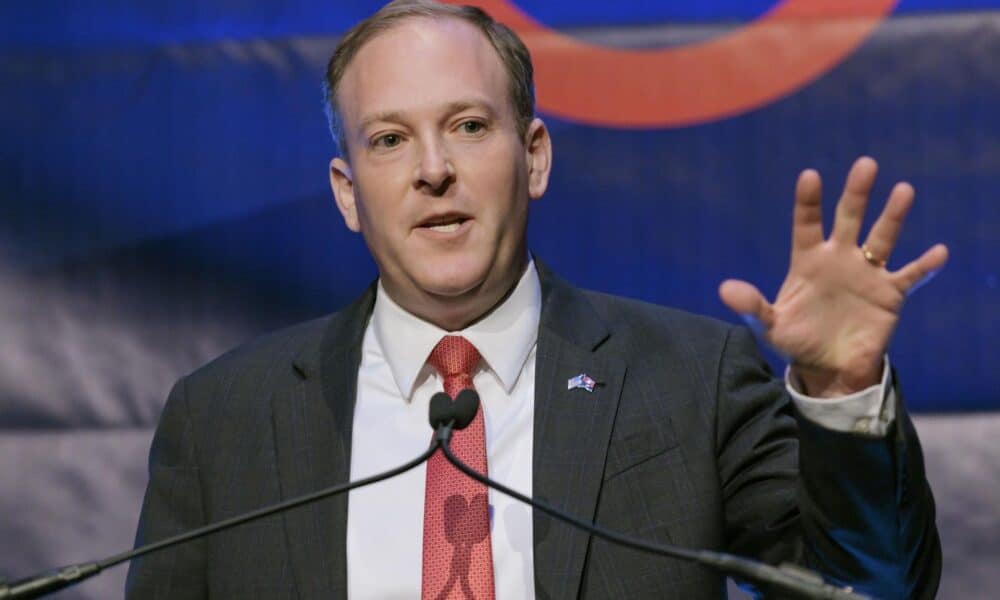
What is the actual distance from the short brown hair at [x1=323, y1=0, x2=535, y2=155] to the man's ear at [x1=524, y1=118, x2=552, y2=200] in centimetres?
2

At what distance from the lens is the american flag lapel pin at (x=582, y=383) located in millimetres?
2217

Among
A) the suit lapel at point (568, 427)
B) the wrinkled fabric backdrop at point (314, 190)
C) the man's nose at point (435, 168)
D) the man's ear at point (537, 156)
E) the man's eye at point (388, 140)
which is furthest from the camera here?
the wrinkled fabric backdrop at point (314, 190)

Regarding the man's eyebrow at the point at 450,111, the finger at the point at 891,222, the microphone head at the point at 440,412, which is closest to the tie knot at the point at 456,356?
the man's eyebrow at the point at 450,111

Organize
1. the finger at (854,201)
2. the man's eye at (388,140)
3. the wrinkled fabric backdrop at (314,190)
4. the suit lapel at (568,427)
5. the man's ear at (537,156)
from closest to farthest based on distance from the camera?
1. the finger at (854,201)
2. the suit lapel at (568,427)
3. the man's eye at (388,140)
4. the man's ear at (537,156)
5. the wrinkled fabric backdrop at (314,190)

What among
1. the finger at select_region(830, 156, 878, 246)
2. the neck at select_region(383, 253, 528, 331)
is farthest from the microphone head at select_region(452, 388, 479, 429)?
the neck at select_region(383, 253, 528, 331)

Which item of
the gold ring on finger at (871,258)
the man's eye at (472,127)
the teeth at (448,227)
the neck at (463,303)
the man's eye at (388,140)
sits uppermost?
the man's eye at (388,140)

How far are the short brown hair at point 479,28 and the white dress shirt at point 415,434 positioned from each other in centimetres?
27

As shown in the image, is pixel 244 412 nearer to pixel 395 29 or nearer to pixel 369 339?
pixel 369 339

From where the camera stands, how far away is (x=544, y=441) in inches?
84.7

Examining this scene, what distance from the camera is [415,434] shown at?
7.36ft

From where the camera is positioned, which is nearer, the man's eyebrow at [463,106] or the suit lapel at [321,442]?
the suit lapel at [321,442]

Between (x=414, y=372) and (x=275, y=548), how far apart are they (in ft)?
1.15

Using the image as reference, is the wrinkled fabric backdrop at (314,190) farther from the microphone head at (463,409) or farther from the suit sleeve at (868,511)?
the microphone head at (463,409)

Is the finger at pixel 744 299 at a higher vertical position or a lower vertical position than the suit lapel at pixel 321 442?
lower
